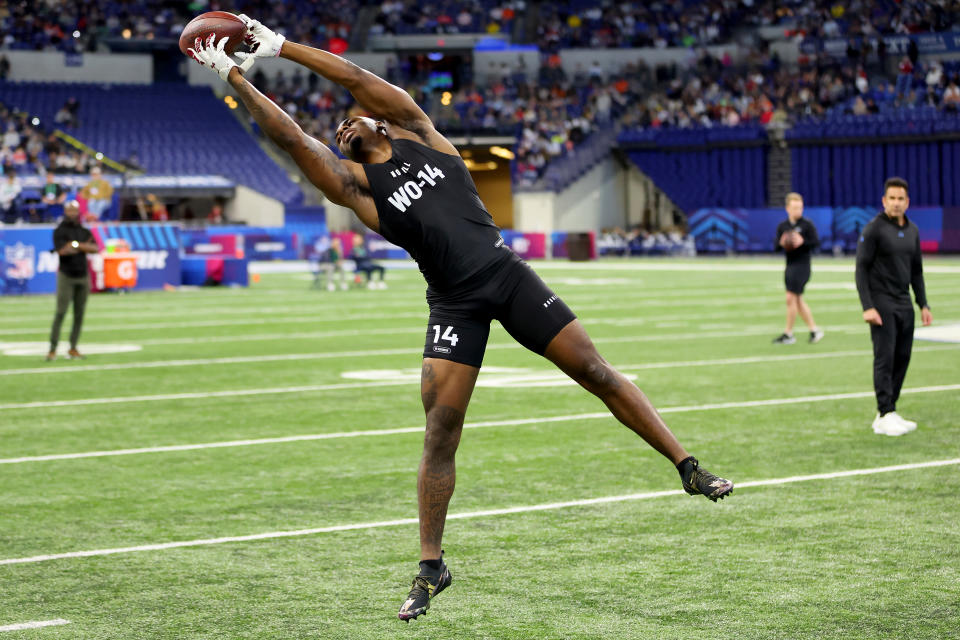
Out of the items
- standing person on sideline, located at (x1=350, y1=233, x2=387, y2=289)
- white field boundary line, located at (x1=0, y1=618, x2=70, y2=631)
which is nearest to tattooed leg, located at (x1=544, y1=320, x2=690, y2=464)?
white field boundary line, located at (x1=0, y1=618, x2=70, y2=631)

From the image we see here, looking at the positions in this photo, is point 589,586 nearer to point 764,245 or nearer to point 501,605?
point 501,605

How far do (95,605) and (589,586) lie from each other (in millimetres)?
2183

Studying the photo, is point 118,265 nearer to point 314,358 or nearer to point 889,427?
point 314,358

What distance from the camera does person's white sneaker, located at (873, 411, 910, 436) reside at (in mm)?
10594

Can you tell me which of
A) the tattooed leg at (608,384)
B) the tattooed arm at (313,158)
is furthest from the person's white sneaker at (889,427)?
the tattooed arm at (313,158)

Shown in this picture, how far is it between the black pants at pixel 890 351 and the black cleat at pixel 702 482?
5193 mm

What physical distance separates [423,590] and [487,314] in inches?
47.1

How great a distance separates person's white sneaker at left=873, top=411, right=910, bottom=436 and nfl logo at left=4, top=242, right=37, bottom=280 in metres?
23.1

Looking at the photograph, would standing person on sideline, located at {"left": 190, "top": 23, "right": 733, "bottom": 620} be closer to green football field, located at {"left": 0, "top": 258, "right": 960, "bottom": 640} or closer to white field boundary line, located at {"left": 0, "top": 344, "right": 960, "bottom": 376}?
green football field, located at {"left": 0, "top": 258, "right": 960, "bottom": 640}

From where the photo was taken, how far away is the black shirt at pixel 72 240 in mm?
16875

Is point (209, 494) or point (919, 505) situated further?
point (209, 494)

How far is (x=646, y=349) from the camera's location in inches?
699

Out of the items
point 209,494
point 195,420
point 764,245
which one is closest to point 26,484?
point 209,494

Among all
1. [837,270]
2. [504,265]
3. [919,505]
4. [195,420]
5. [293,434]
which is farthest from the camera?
[837,270]
